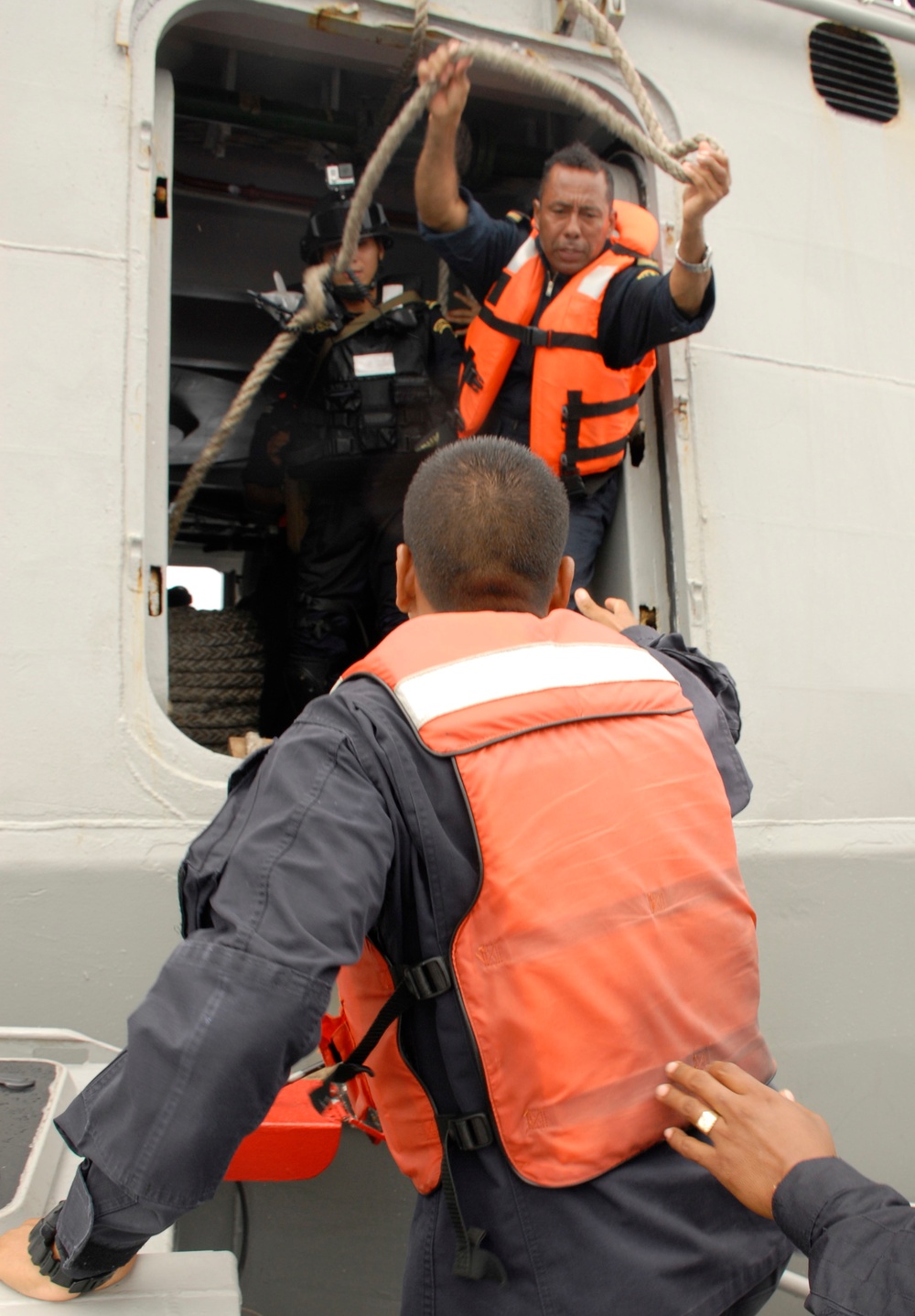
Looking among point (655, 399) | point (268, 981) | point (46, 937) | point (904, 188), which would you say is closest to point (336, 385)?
point (655, 399)

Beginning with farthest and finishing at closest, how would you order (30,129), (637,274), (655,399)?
(655,399), (637,274), (30,129)

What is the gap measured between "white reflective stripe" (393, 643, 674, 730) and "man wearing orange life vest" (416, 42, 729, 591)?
1.49 metres

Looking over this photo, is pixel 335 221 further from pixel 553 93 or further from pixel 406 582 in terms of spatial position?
pixel 406 582

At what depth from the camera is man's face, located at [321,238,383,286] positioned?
3.35 metres

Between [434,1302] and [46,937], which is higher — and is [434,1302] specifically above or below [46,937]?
below

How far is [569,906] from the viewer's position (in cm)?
107

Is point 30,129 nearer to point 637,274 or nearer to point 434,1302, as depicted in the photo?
point 637,274

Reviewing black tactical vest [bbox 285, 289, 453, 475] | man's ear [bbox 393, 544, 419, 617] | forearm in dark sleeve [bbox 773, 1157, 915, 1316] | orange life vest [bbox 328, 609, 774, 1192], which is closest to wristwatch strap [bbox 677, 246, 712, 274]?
black tactical vest [bbox 285, 289, 453, 475]

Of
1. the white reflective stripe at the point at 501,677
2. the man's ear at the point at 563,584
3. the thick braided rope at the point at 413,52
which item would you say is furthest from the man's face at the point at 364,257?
the white reflective stripe at the point at 501,677

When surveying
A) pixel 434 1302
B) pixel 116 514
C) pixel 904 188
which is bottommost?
pixel 434 1302

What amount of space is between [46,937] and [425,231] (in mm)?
1940

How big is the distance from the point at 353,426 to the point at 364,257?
55 cm

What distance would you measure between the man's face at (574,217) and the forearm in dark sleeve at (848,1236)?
229 cm

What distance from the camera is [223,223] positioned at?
4262 millimetres
